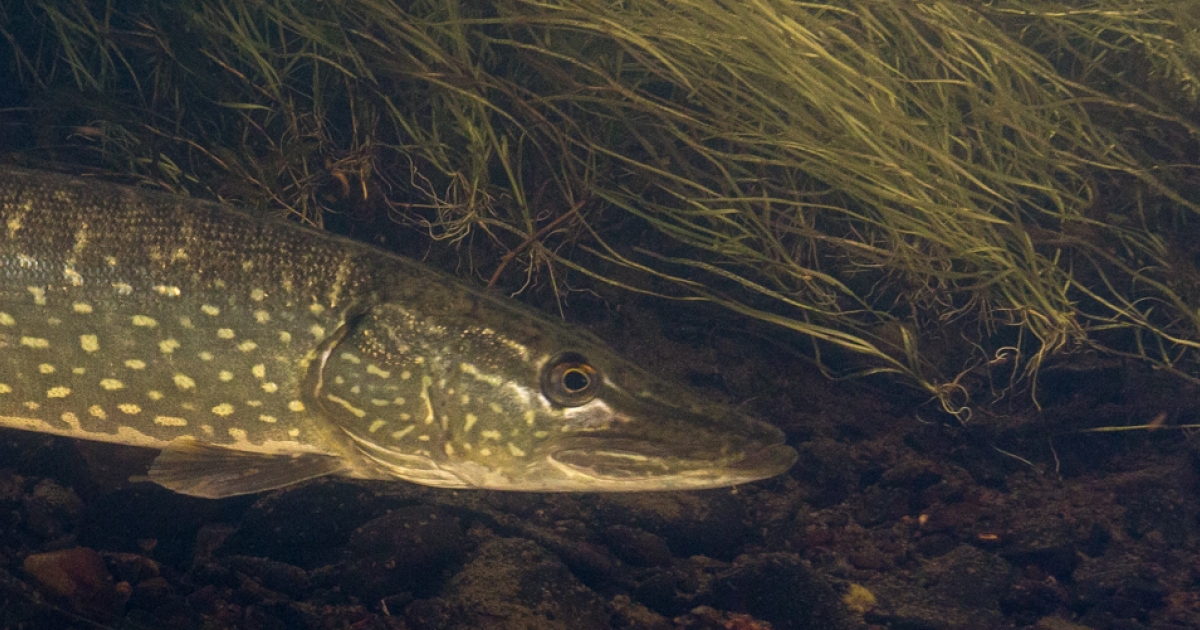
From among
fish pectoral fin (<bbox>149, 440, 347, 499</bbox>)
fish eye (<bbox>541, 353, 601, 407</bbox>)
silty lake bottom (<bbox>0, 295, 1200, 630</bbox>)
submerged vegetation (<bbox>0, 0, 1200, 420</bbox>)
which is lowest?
silty lake bottom (<bbox>0, 295, 1200, 630</bbox>)

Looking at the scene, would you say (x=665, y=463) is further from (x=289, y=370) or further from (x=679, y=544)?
(x=289, y=370)

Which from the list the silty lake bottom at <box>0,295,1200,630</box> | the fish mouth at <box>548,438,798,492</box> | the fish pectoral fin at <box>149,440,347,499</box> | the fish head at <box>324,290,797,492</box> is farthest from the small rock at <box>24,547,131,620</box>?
the fish mouth at <box>548,438,798,492</box>

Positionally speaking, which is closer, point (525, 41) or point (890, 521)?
point (890, 521)

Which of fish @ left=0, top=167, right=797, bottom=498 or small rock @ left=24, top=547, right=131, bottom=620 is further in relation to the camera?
fish @ left=0, top=167, right=797, bottom=498

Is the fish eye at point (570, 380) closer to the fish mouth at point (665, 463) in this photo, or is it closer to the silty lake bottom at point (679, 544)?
the fish mouth at point (665, 463)

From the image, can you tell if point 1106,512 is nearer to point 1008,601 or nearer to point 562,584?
point 1008,601

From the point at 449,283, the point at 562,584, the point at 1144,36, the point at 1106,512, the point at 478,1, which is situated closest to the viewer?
the point at 562,584

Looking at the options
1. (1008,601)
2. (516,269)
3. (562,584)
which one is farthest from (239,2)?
(1008,601)

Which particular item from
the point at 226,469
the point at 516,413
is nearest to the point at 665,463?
the point at 516,413

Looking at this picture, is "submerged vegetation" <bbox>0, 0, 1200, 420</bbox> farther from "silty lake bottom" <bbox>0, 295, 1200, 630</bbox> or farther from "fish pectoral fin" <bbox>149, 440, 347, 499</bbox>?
"fish pectoral fin" <bbox>149, 440, 347, 499</bbox>
